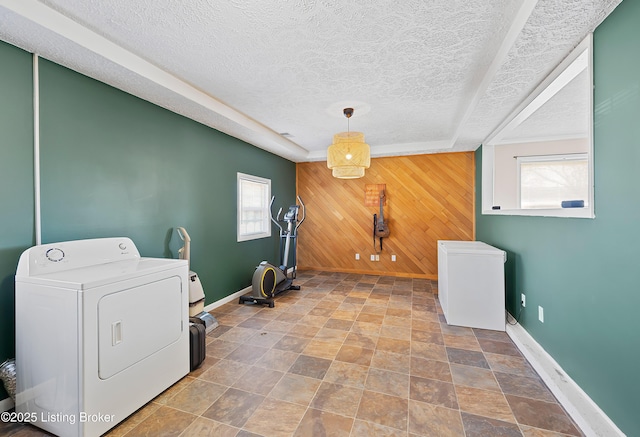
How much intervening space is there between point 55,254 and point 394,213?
16.4ft

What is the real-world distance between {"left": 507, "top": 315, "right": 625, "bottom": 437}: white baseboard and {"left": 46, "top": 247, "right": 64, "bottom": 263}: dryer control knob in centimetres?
343

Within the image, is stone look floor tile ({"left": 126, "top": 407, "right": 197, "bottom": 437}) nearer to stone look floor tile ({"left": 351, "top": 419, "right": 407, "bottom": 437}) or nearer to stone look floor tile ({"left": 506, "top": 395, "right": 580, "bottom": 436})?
stone look floor tile ({"left": 351, "top": 419, "right": 407, "bottom": 437})

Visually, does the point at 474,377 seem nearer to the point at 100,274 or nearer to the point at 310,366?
the point at 310,366

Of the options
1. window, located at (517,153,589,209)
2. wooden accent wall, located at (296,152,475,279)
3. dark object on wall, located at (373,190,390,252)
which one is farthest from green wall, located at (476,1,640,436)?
dark object on wall, located at (373,190,390,252)

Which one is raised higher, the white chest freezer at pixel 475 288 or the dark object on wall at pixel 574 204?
the dark object on wall at pixel 574 204

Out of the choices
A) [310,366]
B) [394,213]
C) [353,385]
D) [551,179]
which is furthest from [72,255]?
[551,179]

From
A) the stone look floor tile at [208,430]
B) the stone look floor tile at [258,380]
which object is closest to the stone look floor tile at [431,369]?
the stone look floor tile at [258,380]

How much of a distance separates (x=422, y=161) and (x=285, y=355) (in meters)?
4.40

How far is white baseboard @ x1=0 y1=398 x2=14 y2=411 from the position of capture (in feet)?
5.82

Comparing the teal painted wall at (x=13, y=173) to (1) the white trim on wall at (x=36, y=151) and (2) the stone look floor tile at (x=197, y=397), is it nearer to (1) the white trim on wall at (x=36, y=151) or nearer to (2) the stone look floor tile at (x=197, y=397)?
(1) the white trim on wall at (x=36, y=151)

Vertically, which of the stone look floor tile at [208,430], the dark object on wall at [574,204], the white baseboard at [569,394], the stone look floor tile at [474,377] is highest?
the dark object on wall at [574,204]

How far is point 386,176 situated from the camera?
5.59 metres

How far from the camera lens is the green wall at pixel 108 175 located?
1.84m

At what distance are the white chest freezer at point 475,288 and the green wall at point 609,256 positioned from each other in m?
0.84
